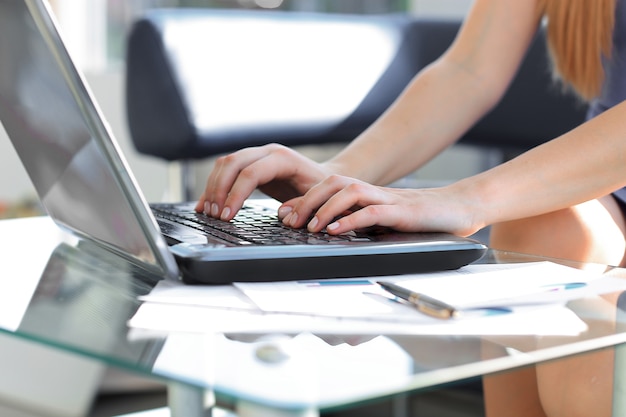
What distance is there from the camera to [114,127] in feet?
11.3

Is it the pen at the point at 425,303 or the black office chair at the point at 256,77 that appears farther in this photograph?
the black office chair at the point at 256,77

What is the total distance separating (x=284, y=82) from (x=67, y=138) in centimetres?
143

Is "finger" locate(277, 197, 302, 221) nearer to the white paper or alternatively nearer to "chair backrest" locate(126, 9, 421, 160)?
the white paper

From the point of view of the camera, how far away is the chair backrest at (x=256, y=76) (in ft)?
6.42

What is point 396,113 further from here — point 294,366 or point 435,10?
point 435,10

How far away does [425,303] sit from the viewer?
0.63 meters

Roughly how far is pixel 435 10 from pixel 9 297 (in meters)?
2.48

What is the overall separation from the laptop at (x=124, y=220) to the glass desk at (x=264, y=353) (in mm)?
Answer: 54

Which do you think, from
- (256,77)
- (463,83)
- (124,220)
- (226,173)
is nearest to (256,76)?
(256,77)

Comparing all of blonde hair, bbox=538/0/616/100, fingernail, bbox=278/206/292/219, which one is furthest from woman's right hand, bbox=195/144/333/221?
blonde hair, bbox=538/0/616/100

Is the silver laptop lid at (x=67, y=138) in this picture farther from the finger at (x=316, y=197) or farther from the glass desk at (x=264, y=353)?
the finger at (x=316, y=197)

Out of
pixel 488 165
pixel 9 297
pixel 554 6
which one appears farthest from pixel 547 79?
pixel 9 297

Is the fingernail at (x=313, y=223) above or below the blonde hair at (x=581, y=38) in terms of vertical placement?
below

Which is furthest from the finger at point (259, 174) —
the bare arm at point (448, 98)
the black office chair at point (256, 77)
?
the black office chair at point (256, 77)
